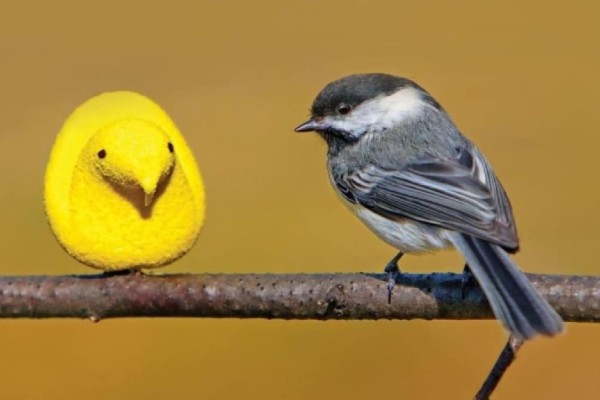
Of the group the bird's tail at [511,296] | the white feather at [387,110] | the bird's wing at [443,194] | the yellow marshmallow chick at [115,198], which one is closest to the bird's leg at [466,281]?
the bird's tail at [511,296]

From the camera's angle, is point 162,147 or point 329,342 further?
point 329,342

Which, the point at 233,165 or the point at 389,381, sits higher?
the point at 233,165

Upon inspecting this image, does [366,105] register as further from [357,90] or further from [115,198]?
[115,198]

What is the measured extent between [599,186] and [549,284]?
1.82 meters

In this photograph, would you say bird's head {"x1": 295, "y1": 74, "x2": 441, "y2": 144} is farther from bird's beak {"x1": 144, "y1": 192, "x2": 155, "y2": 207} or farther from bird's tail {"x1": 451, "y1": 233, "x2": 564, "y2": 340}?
bird's beak {"x1": 144, "y1": 192, "x2": 155, "y2": 207}

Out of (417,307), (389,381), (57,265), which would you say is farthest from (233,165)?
(417,307)

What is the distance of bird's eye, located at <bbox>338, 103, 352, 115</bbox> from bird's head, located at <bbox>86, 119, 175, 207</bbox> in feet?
2.32

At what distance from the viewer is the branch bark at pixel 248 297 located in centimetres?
101

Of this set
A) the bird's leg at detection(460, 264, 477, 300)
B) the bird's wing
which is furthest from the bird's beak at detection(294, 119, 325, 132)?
the bird's leg at detection(460, 264, 477, 300)

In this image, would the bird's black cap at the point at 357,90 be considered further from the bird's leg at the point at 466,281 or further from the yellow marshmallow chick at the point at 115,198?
the yellow marshmallow chick at the point at 115,198

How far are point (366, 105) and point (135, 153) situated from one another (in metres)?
0.74

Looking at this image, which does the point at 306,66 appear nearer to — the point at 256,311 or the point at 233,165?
the point at 233,165

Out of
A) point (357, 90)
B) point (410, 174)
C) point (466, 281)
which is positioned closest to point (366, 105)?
point (357, 90)

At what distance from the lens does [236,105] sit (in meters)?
3.33
